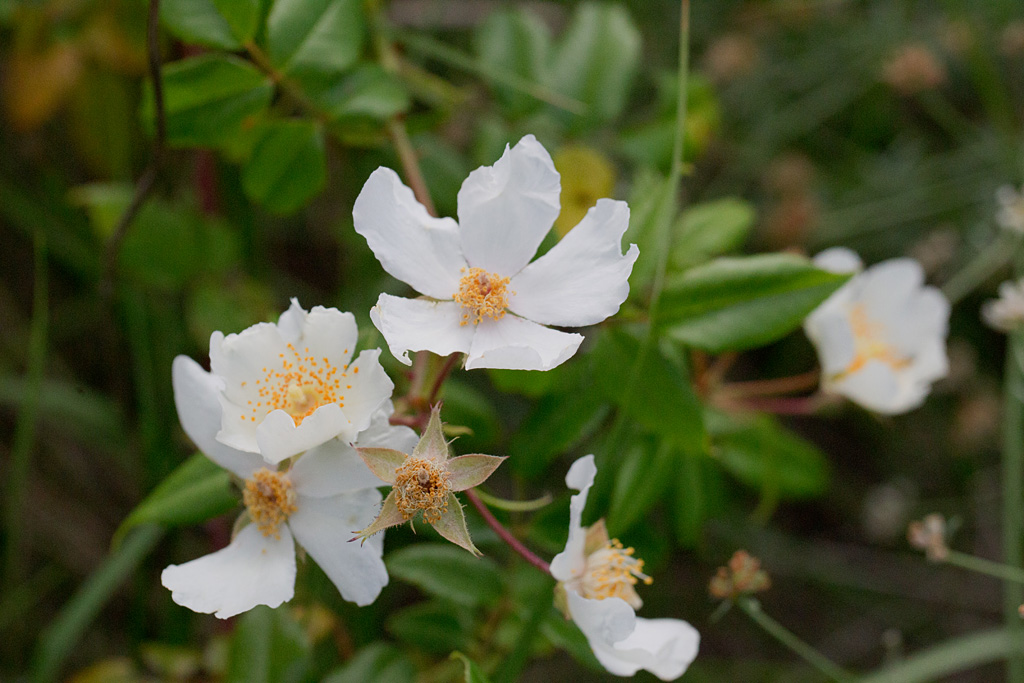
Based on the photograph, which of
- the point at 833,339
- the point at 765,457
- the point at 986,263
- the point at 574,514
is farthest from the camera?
the point at 986,263

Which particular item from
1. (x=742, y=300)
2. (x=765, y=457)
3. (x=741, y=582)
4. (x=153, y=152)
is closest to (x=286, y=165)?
(x=153, y=152)

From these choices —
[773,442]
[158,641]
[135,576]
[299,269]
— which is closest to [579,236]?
[773,442]

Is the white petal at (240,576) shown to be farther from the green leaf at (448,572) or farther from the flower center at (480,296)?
the flower center at (480,296)

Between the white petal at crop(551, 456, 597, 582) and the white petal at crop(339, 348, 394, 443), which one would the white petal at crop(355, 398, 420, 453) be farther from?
the white petal at crop(551, 456, 597, 582)

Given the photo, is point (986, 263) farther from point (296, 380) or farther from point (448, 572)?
point (296, 380)

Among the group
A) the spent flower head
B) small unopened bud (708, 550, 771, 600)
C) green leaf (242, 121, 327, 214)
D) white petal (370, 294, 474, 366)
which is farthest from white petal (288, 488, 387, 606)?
green leaf (242, 121, 327, 214)

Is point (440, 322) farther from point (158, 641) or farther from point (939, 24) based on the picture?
point (939, 24)

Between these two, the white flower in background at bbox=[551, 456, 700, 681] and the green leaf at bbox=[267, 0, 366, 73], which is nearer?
the white flower in background at bbox=[551, 456, 700, 681]
